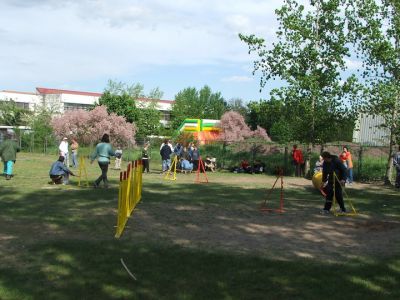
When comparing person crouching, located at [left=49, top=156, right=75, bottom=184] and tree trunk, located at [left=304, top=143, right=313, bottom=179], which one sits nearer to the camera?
person crouching, located at [left=49, top=156, right=75, bottom=184]

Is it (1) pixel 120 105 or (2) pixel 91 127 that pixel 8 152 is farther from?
(1) pixel 120 105

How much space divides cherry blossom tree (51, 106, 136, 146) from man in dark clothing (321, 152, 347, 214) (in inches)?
1349

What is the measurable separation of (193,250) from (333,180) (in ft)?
18.3

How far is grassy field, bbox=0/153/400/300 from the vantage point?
6.06 m

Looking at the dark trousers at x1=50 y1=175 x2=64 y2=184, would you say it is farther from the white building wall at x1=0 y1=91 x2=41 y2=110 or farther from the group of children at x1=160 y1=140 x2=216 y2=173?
the white building wall at x1=0 y1=91 x2=41 y2=110

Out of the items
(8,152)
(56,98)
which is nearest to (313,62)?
(8,152)

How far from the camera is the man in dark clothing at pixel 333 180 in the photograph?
12430mm

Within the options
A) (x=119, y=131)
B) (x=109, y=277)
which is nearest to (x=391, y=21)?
(x=109, y=277)

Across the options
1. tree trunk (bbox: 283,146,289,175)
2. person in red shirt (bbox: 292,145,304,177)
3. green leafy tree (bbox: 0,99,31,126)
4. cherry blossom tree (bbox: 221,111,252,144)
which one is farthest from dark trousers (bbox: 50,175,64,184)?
green leafy tree (bbox: 0,99,31,126)

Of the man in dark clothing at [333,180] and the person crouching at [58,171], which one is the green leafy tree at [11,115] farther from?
the man in dark clothing at [333,180]

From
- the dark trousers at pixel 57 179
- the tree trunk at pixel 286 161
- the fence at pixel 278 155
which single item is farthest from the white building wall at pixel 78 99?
the dark trousers at pixel 57 179

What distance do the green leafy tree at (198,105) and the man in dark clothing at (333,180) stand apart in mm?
76503

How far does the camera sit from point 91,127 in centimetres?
4731

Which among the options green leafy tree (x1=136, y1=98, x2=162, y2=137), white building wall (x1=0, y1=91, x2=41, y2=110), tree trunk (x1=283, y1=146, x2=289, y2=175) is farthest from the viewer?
white building wall (x1=0, y1=91, x2=41, y2=110)
